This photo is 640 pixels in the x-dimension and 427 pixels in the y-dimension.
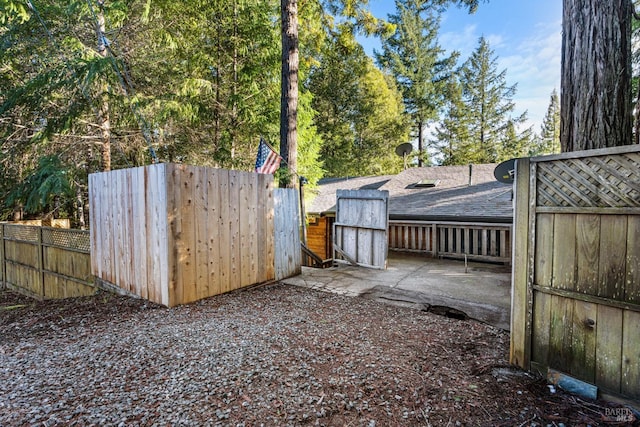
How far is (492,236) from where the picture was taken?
7.03 meters

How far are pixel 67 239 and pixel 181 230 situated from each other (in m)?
3.51

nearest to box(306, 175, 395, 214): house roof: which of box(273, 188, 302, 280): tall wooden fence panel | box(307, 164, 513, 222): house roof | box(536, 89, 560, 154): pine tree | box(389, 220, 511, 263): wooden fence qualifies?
box(307, 164, 513, 222): house roof

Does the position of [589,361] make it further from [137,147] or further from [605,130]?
[137,147]

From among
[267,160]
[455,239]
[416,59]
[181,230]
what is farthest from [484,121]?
[181,230]

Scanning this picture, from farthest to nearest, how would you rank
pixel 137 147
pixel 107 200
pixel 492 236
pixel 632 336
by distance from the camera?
pixel 137 147
pixel 492 236
pixel 107 200
pixel 632 336

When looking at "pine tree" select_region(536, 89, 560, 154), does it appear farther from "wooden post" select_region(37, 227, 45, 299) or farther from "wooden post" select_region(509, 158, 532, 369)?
"wooden post" select_region(37, 227, 45, 299)

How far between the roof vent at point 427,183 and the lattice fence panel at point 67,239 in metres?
8.33

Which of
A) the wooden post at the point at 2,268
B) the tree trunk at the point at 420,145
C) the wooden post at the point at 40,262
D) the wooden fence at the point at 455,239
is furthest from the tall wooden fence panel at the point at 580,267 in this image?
the tree trunk at the point at 420,145

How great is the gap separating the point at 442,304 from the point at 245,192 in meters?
3.22

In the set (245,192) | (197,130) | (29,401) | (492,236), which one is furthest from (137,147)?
(492,236)

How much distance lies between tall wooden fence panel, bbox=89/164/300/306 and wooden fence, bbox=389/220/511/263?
13.8 feet

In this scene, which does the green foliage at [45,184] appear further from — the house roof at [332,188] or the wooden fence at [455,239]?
the wooden fence at [455,239]

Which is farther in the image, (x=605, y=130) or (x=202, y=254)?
(x=202, y=254)

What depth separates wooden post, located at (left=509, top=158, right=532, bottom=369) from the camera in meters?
2.40
